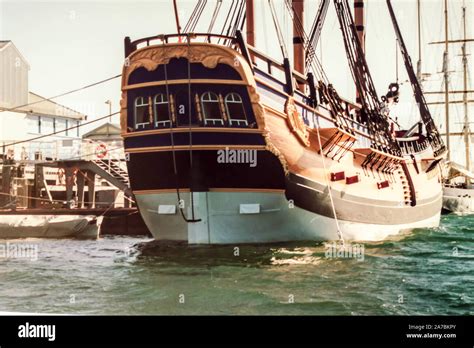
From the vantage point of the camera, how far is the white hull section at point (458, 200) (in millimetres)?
54438

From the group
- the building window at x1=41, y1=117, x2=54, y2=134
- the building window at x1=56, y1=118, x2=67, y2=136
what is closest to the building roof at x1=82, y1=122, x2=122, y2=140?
the building window at x1=56, y1=118, x2=67, y2=136

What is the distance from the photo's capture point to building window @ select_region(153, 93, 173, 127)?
18859 mm

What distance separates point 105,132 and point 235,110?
34.2 metres

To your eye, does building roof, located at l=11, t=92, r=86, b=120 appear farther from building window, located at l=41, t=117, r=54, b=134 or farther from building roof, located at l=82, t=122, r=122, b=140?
building roof, located at l=82, t=122, r=122, b=140

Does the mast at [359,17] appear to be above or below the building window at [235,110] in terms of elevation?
above

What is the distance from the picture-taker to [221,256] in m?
17.2

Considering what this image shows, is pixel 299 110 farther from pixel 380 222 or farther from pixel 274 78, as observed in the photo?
pixel 380 222

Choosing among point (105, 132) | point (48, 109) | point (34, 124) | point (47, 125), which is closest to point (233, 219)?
point (34, 124)

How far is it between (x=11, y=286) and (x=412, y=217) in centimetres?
1956

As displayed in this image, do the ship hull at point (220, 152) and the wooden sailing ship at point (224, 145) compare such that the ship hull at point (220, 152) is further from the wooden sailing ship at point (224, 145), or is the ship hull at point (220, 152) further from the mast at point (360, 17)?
the mast at point (360, 17)

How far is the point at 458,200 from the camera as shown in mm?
54906

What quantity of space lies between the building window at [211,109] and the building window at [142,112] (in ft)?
5.50

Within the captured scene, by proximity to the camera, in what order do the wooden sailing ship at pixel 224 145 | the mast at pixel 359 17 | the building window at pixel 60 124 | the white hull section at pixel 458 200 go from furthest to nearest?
the white hull section at pixel 458 200
the building window at pixel 60 124
the mast at pixel 359 17
the wooden sailing ship at pixel 224 145

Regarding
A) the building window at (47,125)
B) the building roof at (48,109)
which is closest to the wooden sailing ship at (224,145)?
the building roof at (48,109)
